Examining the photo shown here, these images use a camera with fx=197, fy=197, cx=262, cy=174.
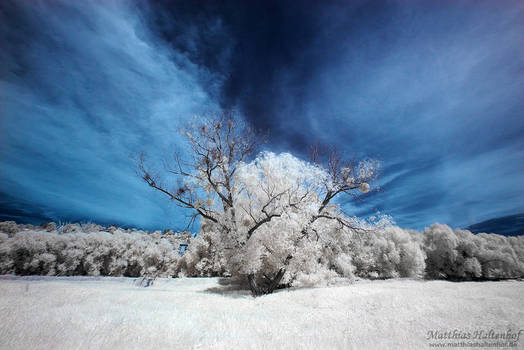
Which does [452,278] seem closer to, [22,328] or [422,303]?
[422,303]

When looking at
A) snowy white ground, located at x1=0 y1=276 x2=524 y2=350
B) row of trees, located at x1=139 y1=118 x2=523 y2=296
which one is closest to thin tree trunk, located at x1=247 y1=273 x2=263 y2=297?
row of trees, located at x1=139 y1=118 x2=523 y2=296

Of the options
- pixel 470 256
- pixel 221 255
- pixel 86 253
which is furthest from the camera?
pixel 470 256

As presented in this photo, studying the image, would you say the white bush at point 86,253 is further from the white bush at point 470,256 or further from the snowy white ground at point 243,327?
the white bush at point 470,256

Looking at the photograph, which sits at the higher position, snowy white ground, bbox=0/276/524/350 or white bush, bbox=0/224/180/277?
white bush, bbox=0/224/180/277

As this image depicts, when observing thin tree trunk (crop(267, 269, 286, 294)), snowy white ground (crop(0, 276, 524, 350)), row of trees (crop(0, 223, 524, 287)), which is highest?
row of trees (crop(0, 223, 524, 287))

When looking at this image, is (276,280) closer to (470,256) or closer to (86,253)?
(86,253)

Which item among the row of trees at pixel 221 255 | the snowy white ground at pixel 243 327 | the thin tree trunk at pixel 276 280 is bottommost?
the snowy white ground at pixel 243 327

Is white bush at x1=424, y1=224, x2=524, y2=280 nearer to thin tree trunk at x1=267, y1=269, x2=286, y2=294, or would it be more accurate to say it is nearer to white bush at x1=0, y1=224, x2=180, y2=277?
thin tree trunk at x1=267, y1=269, x2=286, y2=294

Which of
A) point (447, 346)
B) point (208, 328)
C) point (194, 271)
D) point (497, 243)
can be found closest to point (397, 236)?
point (497, 243)

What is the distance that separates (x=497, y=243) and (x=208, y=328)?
28778 millimetres

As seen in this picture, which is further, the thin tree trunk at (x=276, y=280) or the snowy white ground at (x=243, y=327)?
the thin tree trunk at (x=276, y=280)

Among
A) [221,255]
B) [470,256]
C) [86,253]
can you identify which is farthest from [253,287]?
[470,256]

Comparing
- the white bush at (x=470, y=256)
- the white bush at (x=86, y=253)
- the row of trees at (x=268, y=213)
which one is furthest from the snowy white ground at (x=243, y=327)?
the white bush at (x=470, y=256)

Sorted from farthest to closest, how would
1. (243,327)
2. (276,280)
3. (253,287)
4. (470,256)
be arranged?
1. (470,256)
2. (276,280)
3. (253,287)
4. (243,327)
